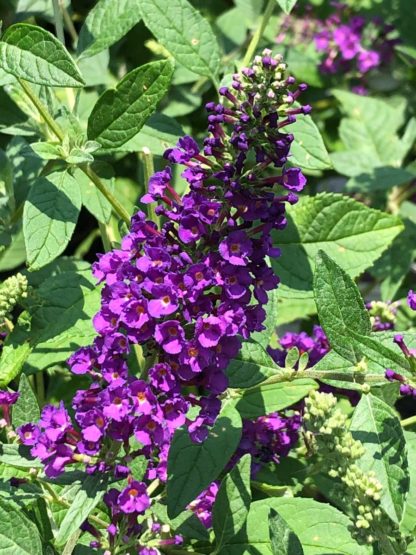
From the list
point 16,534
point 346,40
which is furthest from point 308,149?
point 346,40

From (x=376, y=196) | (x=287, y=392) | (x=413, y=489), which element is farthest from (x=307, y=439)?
(x=376, y=196)

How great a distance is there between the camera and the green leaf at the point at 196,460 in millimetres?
2041

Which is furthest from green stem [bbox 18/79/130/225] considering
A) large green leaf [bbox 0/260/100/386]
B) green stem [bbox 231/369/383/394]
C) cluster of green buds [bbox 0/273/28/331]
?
green stem [bbox 231/369/383/394]

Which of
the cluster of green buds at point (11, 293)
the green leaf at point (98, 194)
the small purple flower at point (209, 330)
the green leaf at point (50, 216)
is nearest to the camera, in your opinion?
the small purple flower at point (209, 330)

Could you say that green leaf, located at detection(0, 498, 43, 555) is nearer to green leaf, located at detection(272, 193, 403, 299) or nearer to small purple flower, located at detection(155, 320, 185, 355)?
small purple flower, located at detection(155, 320, 185, 355)

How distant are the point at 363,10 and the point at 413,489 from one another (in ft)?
10.0

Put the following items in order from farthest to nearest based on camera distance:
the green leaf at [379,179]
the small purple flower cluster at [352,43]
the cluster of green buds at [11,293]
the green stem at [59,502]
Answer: the small purple flower cluster at [352,43] → the green leaf at [379,179] → the cluster of green buds at [11,293] → the green stem at [59,502]

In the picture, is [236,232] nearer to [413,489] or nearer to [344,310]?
[344,310]

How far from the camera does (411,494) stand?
221 centimetres

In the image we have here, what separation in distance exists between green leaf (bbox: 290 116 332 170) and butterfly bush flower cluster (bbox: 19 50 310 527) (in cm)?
69

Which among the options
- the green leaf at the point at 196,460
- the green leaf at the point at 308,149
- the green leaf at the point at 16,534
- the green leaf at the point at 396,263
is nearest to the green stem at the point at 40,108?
the green leaf at the point at 308,149

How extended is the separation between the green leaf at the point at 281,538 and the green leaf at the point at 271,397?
355 millimetres

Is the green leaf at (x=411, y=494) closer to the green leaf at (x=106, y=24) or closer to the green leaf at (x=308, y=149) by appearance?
the green leaf at (x=308, y=149)

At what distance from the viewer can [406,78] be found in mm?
4496
